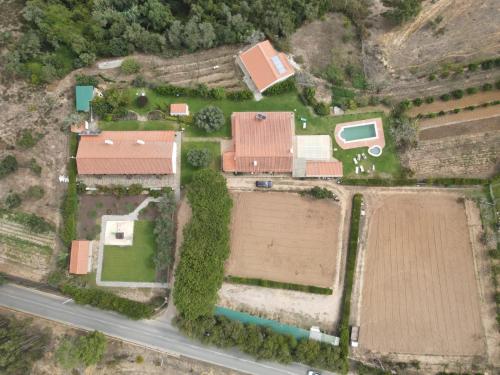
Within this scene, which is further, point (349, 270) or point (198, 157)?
point (198, 157)

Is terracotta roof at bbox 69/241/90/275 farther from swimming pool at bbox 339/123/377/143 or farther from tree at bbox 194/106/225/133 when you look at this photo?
swimming pool at bbox 339/123/377/143

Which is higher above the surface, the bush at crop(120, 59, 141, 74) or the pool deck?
the bush at crop(120, 59, 141, 74)

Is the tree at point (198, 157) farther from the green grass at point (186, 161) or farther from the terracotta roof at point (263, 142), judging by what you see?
the terracotta roof at point (263, 142)

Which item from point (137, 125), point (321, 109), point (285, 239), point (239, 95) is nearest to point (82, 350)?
point (285, 239)

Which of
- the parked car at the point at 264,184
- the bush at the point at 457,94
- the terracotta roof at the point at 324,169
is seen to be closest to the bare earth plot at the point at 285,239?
the parked car at the point at 264,184

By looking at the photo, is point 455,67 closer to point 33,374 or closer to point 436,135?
point 436,135

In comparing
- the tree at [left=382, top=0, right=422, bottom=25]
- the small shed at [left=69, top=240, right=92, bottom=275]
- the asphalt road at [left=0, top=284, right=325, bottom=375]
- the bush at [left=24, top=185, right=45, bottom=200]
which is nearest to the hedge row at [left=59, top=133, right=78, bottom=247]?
the small shed at [left=69, top=240, right=92, bottom=275]

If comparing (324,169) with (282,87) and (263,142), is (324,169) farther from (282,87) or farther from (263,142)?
(282,87)
